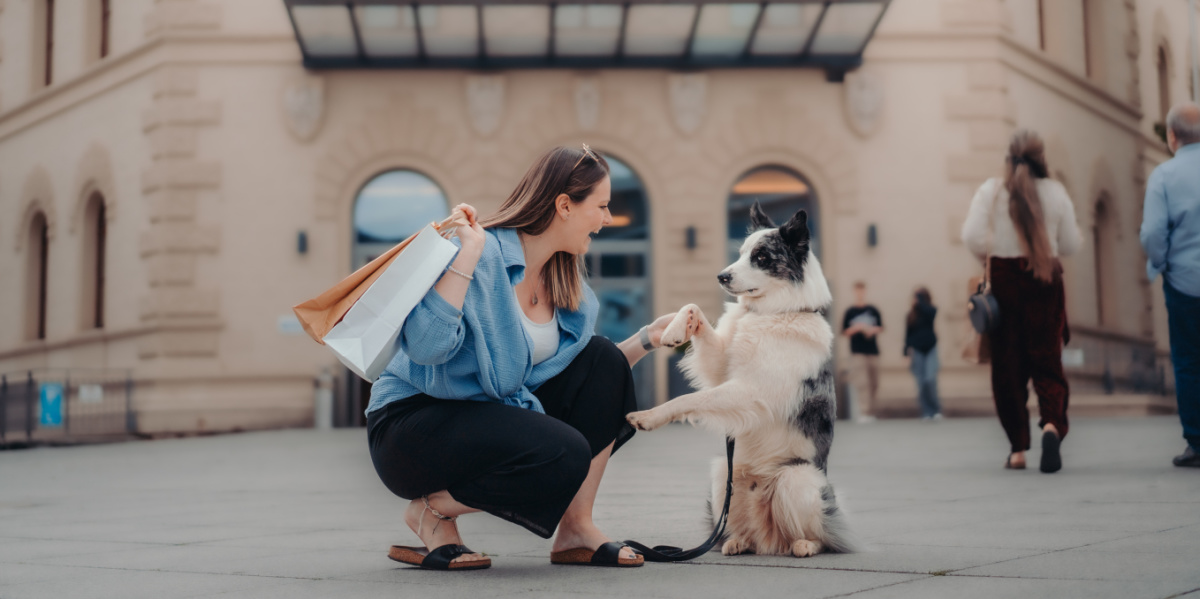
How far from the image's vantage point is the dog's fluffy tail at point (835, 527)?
3.41 m

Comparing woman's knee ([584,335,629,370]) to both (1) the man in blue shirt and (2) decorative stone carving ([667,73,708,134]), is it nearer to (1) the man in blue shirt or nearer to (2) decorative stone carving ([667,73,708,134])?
(1) the man in blue shirt

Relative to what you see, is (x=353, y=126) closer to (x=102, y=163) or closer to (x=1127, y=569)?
(x=102, y=163)

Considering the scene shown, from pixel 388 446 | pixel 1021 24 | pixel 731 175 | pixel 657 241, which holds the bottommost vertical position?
pixel 388 446

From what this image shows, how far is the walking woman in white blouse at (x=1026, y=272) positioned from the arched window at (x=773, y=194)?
31.3 feet

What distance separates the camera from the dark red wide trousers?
619 centimetres

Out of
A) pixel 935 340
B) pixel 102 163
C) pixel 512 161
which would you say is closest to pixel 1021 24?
pixel 935 340

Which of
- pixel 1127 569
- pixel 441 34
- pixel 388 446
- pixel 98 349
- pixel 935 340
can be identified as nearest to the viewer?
pixel 1127 569

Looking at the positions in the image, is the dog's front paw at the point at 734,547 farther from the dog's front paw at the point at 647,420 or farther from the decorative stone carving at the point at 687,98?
the decorative stone carving at the point at 687,98

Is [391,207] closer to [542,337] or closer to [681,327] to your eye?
[542,337]

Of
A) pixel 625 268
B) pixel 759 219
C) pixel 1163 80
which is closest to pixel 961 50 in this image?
pixel 625 268

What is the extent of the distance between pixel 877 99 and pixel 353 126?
7647 mm

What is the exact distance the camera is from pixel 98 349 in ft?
→ 52.9

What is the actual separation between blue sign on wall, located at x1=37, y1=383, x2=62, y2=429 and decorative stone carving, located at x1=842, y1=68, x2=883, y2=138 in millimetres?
11317

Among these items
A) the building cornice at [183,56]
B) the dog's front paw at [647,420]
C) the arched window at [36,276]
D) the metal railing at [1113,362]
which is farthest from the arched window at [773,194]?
the dog's front paw at [647,420]
